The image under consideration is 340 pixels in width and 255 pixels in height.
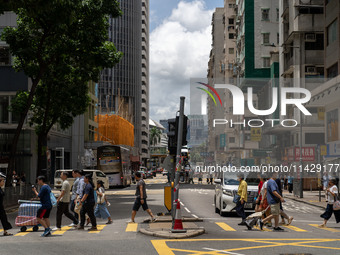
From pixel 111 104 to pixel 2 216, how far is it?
139 m

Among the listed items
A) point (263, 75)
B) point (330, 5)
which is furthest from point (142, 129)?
point (330, 5)

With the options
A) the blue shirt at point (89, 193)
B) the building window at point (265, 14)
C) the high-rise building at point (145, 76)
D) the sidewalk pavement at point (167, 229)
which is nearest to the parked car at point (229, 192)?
the sidewalk pavement at point (167, 229)

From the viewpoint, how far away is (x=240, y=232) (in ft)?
54.5

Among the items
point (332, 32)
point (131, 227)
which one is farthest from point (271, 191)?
point (332, 32)

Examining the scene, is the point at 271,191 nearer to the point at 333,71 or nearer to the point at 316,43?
the point at 333,71

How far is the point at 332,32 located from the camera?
39.3 meters

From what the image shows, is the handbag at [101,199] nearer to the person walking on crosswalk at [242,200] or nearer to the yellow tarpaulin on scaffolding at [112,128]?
the person walking on crosswalk at [242,200]

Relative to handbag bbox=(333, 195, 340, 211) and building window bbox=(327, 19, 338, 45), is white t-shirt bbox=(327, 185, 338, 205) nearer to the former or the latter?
handbag bbox=(333, 195, 340, 211)

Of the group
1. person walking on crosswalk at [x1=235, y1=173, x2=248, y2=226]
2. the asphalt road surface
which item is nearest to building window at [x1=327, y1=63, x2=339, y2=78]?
the asphalt road surface

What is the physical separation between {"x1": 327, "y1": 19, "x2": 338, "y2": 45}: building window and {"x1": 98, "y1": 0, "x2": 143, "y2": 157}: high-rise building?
114 metres

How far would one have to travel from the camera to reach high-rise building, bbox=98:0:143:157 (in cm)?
15575

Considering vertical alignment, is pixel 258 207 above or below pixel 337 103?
below

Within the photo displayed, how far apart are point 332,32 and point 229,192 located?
22145mm

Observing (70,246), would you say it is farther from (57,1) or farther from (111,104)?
(111,104)
